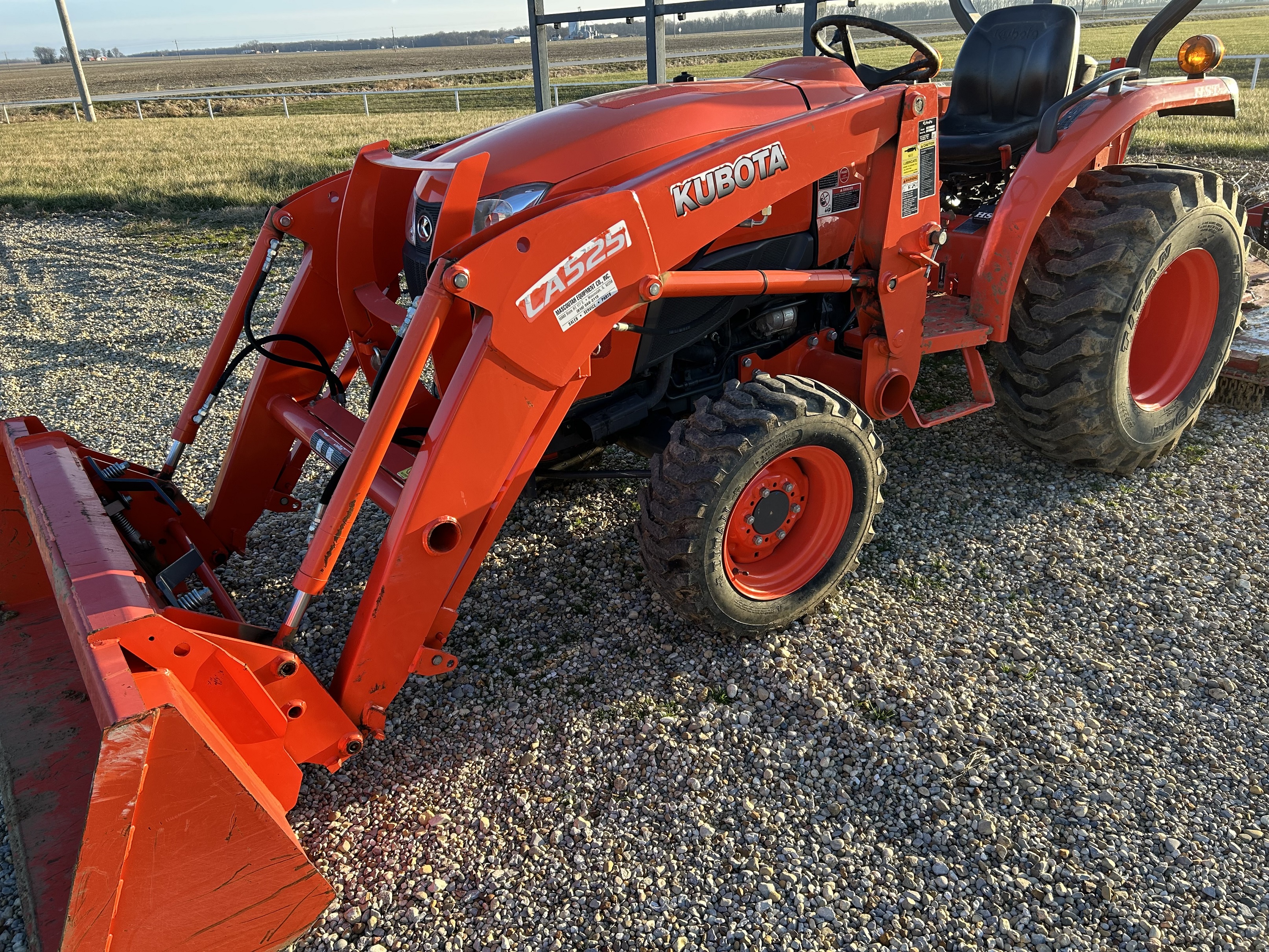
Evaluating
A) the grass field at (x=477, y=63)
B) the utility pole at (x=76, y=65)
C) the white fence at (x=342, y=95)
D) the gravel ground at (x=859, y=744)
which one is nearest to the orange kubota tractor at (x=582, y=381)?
the gravel ground at (x=859, y=744)

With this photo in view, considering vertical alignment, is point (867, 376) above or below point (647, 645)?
above

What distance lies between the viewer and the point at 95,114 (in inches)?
971

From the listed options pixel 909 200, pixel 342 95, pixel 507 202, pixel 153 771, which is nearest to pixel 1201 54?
pixel 909 200

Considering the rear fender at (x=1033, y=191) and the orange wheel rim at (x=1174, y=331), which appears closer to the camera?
the rear fender at (x=1033, y=191)

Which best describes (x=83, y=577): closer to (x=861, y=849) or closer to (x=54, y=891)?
(x=54, y=891)

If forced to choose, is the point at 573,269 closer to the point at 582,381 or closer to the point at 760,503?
the point at 582,381

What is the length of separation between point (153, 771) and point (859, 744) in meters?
1.90

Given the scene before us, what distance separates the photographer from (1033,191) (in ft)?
12.0

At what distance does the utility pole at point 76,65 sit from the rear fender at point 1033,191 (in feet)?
81.9

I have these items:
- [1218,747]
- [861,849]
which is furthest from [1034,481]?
[861,849]

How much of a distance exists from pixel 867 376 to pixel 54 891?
2.93 m

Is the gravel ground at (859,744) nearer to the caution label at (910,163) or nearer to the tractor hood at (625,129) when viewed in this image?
the caution label at (910,163)

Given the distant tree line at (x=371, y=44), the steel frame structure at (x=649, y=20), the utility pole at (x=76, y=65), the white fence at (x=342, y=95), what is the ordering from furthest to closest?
the distant tree line at (x=371, y=44), the utility pole at (x=76, y=65), the white fence at (x=342, y=95), the steel frame structure at (x=649, y=20)

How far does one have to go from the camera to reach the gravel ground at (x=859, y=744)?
231 centimetres
